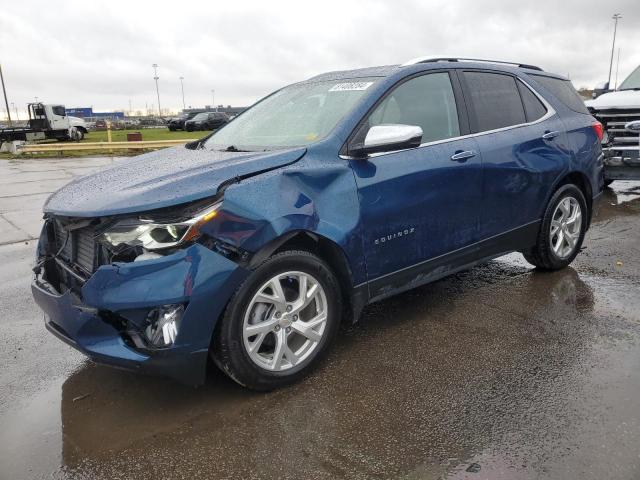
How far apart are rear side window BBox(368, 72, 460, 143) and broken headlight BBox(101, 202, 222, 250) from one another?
4.77 feet

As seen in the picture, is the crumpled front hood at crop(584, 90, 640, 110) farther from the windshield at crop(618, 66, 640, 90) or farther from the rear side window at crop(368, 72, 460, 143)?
the rear side window at crop(368, 72, 460, 143)

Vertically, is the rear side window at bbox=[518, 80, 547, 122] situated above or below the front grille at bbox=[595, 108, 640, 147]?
above

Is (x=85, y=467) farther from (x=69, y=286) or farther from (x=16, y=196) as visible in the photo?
(x=16, y=196)

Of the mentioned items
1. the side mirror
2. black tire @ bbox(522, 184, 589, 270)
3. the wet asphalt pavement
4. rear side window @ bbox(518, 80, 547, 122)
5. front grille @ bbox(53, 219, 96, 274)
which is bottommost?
the wet asphalt pavement

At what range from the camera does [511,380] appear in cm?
308

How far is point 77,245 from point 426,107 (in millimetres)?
2426

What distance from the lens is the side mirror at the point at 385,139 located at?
3.18m

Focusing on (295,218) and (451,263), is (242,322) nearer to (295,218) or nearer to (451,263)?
(295,218)

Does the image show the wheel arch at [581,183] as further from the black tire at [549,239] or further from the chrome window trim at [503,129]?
the chrome window trim at [503,129]

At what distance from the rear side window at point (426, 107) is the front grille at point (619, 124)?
5.96 metres

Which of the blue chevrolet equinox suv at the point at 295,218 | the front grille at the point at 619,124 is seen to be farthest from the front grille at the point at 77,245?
the front grille at the point at 619,124

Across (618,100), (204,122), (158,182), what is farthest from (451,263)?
(204,122)

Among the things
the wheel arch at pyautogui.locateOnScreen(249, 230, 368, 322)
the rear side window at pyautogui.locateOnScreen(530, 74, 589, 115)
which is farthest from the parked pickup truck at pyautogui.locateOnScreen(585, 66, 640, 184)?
the wheel arch at pyautogui.locateOnScreen(249, 230, 368, 322)

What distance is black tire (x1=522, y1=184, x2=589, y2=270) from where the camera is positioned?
4.64 m
